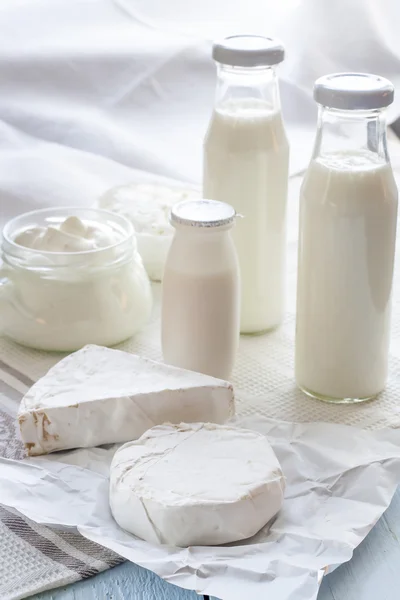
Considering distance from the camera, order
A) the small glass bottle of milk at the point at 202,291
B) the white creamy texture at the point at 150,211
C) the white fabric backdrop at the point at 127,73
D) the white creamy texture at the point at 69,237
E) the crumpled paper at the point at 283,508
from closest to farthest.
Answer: the crumpled paper at the point at 283,508 → the small glass bottle of milk at the point at 202,291 → the white creamy texture at the point at 69,237 → the white creamy texture at the point at 150,211 → the white fabric backdrop at the point at 127,73

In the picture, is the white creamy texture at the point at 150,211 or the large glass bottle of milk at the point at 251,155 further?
the white creamy texture at the point at 150,211

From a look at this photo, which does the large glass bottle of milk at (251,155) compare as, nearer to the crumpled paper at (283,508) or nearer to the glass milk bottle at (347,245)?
the glass milk bottle at (347,245)

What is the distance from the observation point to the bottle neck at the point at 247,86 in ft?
3.60

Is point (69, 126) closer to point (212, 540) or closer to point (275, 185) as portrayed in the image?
point (275, 185)

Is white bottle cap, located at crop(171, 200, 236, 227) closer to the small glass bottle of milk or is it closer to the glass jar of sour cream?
the small glass bottle of milk

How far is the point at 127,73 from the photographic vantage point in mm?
1644

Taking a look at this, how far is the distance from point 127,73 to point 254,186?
597 millimetres

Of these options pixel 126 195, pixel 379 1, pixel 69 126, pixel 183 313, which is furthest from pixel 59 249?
pixel 379 1

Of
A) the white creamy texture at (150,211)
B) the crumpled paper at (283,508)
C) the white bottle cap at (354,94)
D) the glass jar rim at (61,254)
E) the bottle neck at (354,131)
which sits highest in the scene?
the white bottle cap at (354,94)

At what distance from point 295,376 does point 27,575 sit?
0.41 metres

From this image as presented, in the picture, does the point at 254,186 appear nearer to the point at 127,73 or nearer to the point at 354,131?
the point at 354,131


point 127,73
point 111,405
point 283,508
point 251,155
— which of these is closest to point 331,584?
point 283,508

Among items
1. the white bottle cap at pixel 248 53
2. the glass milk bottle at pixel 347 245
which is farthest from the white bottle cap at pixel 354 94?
the white bottle cap at pixel 248 53

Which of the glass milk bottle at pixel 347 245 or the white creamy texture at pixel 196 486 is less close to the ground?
the glass milk bottle at pixel 347 245
